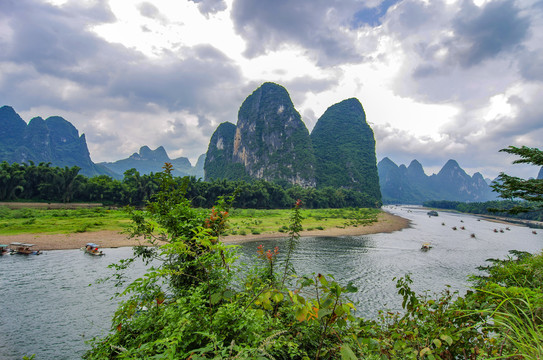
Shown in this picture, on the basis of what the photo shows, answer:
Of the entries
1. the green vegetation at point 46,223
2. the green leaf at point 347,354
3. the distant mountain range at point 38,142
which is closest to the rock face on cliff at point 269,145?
the distant mountain range at point 38,142

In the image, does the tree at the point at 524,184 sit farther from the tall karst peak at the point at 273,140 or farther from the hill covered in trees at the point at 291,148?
the tall karst peak at the point at 273,140

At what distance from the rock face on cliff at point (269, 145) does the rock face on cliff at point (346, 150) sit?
14.8 meters

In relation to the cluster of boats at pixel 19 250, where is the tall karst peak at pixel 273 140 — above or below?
above

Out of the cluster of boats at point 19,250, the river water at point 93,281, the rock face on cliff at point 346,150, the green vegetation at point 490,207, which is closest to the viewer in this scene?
the river water at point 93,281

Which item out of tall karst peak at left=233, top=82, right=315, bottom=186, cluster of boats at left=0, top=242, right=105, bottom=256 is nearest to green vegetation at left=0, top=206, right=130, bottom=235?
cluster of boats at left=0, top=242, right=105, bottom=256

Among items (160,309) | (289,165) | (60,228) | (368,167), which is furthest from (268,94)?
(160,309)

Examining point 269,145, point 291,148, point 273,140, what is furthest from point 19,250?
point 269,145

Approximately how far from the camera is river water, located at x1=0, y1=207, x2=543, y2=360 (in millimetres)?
8706

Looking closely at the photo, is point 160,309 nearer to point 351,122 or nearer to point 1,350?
point 1,350

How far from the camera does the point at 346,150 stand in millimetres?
143000

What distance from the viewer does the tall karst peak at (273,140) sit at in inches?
5007

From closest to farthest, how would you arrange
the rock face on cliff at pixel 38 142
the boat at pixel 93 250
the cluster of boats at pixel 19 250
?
1. the cluster of boats at pixel 19 250
2. the boat at pixel 93 250
3. the rock face on cliff at pixel 38 142

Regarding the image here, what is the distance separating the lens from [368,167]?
453 feet

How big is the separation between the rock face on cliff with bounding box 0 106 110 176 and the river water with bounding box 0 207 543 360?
6050 inches
